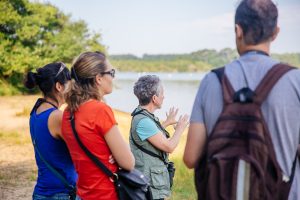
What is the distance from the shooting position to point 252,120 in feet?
6.68

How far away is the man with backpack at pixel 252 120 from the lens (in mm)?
2035

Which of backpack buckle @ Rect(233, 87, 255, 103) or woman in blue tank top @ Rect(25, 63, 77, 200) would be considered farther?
woman in blue tank top @ Rect(25, 63, 77, 200)

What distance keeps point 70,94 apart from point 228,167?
3.82 ft

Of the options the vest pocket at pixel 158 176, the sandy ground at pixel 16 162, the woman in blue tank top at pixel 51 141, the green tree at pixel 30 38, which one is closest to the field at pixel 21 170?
the sandy ground at pixel 16 162

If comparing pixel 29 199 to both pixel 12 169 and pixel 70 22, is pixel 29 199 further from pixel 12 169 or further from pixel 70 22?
pixel 70 22

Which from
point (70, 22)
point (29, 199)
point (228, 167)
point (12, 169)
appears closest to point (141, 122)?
point (228, 167)

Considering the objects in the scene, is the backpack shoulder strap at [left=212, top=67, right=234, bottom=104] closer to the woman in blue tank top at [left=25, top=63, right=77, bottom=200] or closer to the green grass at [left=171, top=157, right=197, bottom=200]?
the woman in blue tank top at [left=25, top=63, right=77, bottom=200]

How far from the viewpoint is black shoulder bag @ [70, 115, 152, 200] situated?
271 centimetres

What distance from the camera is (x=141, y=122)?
3.82 m

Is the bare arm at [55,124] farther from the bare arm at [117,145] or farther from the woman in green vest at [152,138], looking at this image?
the woman in green vest at [152,138]

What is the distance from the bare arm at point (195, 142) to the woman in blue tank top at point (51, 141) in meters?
1.09

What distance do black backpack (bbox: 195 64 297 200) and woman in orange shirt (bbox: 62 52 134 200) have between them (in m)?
0.73

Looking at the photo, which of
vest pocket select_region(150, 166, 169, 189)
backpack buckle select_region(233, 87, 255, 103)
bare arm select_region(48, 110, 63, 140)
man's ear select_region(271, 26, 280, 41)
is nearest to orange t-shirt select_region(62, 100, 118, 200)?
bare arm select_region(48, 110, 63, 140)

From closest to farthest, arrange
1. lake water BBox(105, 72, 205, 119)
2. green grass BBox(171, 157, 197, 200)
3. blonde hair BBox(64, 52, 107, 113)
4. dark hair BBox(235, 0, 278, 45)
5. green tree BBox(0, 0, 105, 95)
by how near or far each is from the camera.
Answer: dark hair BBox(235, 0, 278, 45)
blonde hair BBox(64, 52, 107, 113)
green grass BBox(171, 157, 197, 200)
green tree BBox(0, 0, 105, 95)
lake water BBox(105, 72, 205, 119)
